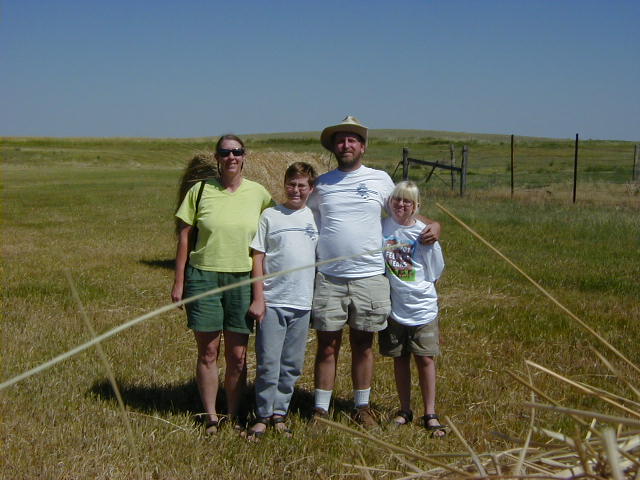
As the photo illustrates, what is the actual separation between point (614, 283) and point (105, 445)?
6.23m

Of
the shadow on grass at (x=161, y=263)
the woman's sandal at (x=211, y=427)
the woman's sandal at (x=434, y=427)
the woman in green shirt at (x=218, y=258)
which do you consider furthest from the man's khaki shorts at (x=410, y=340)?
the shadow on grass at (x=161, y=263)

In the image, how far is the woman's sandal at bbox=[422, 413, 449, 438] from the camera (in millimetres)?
4191

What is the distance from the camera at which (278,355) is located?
4172mm

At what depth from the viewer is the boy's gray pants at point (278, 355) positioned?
13.6 feet

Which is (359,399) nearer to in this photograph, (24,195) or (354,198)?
(354,198)

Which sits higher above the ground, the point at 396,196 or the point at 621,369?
the point at 396,196

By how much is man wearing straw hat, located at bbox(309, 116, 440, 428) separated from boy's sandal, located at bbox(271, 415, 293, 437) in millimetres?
217

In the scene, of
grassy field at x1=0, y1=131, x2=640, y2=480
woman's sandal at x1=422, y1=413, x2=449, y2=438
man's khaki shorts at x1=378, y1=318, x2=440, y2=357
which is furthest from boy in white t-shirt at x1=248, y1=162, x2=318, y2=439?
woman's sandal at x1=422, y1=413, x2=449, y2=438

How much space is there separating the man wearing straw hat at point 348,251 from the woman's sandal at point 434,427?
30 centimetres

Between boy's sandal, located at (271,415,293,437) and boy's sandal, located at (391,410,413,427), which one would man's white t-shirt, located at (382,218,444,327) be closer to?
boy's sandal, located at (391,410,413,427)

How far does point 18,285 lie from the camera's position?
26.5ft

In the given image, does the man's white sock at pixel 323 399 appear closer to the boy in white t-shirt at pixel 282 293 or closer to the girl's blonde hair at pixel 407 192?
the boy in white t-shirt at pixel 282 293

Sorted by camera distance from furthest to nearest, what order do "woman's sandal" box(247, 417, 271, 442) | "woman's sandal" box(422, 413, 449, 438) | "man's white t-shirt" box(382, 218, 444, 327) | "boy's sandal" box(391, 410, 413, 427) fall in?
"boy's sandal" box(391, 410, 413, 427) → "man's white t-shirt" box(382, 218, 444, 327) → "woman's sandal" box(422, 413, 449, 438) → "woman's sandal" box(247, 417, 271, 442)

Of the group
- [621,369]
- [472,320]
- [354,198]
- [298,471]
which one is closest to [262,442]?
[298,471]
